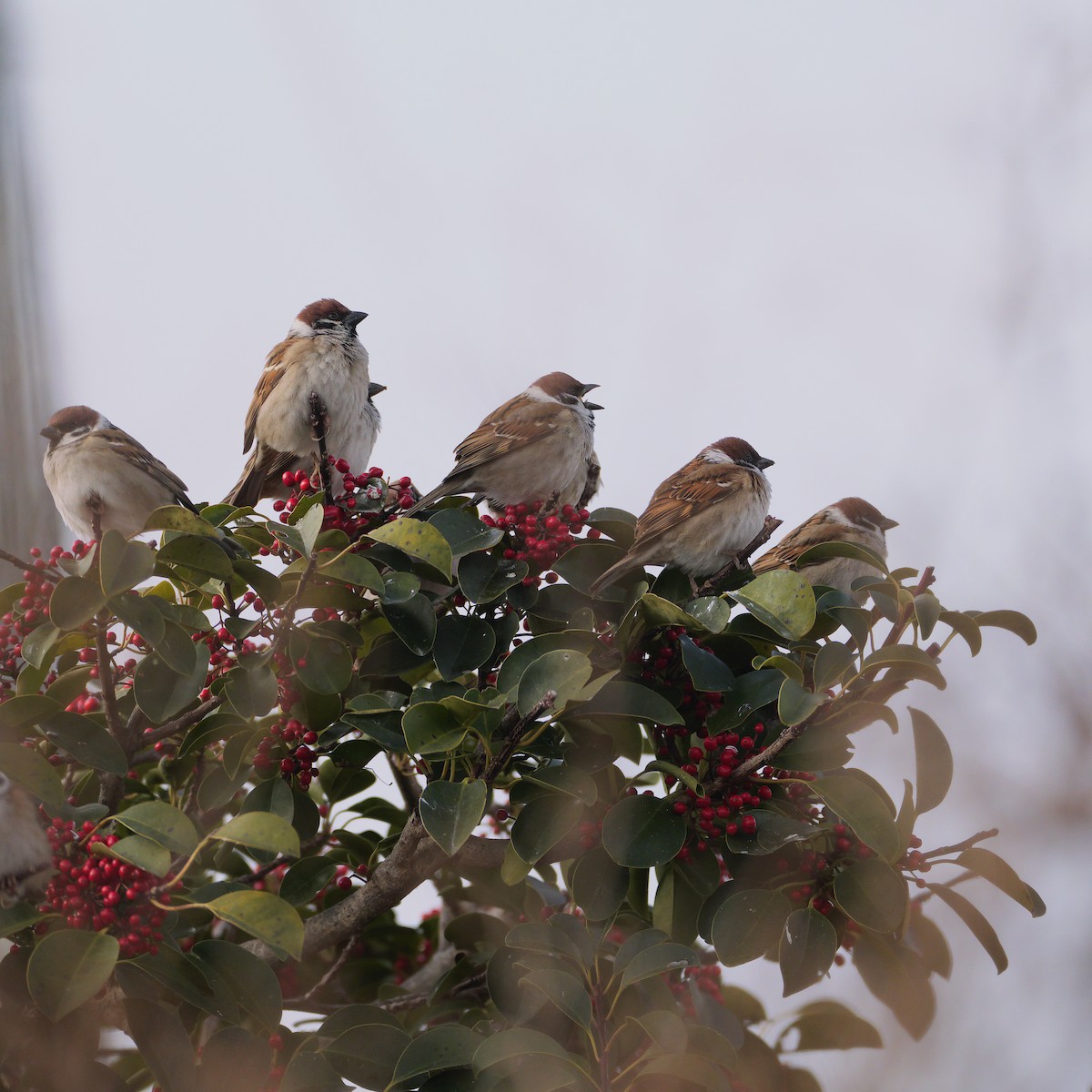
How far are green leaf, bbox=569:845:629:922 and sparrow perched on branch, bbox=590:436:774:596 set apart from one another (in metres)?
0.58

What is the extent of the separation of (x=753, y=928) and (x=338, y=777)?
1091mm

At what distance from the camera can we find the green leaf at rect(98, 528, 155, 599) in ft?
5.58

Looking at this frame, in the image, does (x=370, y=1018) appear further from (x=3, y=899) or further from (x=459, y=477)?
(x=459, y=477)

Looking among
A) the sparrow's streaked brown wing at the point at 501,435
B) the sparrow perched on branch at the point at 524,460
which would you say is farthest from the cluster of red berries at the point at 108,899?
the sparrow's streaked brown wing at the point at 501,435

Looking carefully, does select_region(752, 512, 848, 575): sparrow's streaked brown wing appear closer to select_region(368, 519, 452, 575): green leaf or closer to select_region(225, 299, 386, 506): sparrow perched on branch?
select_region(225, 299, 386, 506): sparrow perched on branch

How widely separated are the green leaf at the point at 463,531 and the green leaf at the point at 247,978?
30.4 inches

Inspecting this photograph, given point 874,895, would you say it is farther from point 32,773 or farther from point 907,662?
point 32,773

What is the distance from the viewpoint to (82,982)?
160 centimetres

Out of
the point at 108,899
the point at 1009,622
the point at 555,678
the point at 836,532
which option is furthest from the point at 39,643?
the point at 836,532

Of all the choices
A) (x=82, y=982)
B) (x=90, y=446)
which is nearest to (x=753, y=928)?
(x=82, y=982)

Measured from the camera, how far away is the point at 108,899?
1.76 meters

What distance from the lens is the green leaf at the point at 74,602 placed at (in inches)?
68.4

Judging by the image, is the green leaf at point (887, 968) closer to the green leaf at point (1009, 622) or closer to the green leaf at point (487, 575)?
the green leaf at point (1009, 622)

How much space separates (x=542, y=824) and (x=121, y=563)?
0.79 metres
